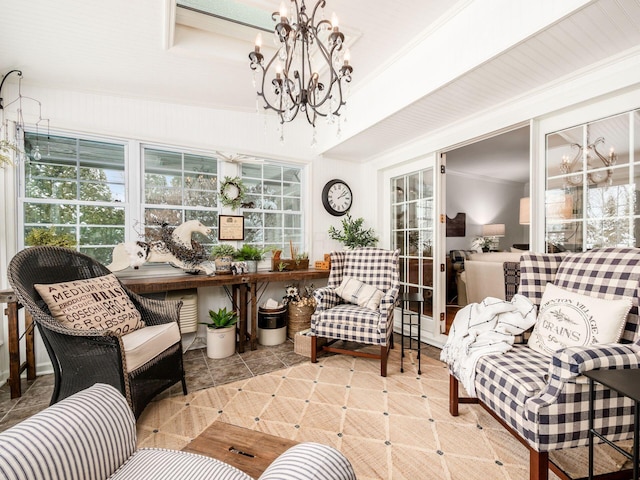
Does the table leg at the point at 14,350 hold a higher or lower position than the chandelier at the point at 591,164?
lower

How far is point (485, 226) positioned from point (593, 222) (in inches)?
171

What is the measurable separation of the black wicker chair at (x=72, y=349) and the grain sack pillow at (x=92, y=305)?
0.25 ft

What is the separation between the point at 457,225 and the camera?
20.1 feet

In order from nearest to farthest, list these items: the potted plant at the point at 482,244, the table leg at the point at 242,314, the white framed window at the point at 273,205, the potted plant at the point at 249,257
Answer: the table leg at the point at 242,314 → the potted plant at the point at 249,257 → the white framed window at the point at 273,205 → the potted plant at the point at 482,244

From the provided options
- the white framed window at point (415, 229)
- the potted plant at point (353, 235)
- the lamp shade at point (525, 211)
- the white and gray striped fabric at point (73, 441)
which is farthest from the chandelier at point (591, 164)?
the white and gray striped fabric at point (73, 441)

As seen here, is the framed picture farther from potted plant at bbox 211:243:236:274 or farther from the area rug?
the area rug

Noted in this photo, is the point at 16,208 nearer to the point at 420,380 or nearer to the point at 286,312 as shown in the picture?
the point at 286,312

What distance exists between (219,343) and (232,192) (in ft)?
5.46

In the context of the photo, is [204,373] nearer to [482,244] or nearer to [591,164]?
[591,164]

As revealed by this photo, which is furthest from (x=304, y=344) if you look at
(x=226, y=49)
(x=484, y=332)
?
(x=226, y=49)

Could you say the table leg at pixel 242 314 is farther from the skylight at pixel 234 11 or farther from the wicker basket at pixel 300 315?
the skylight at pixel 234 11

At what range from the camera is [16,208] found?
2529mm

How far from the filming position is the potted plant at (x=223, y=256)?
3.12 meters

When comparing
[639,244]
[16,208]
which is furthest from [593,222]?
[16,208]
